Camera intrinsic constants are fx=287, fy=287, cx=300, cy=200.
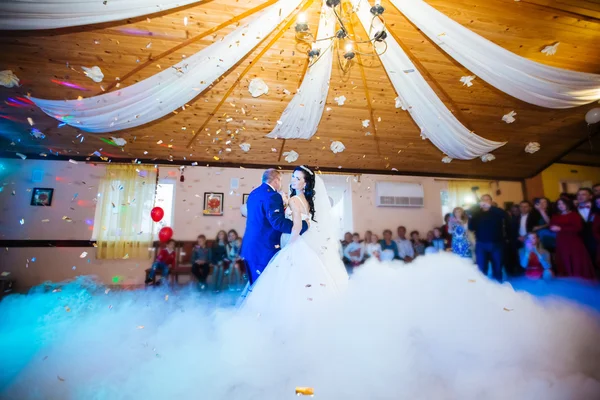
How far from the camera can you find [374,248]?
6125 millimetres

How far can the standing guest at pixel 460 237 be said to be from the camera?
15.1 feet

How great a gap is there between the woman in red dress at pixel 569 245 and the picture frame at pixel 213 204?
5725 mm

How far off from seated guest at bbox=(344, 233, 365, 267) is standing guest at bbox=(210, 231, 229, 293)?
98.2 inches

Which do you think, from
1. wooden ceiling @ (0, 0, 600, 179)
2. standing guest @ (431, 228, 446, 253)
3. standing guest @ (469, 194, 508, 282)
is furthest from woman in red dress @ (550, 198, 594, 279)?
standing guest @ (431, 228, 446, 253)

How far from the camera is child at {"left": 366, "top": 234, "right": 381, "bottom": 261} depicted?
6047 millimetres

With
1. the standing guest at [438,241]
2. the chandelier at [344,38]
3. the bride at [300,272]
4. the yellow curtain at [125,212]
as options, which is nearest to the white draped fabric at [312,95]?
the chandelier at [344,38]

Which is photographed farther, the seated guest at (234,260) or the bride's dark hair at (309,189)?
the seated guest at (234,260)

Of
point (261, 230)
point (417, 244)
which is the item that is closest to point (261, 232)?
point (261, 230)

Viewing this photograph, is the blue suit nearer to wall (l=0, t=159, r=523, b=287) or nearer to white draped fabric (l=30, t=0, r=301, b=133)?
white draped fabric (l=30, t=0, r=301, b=133)

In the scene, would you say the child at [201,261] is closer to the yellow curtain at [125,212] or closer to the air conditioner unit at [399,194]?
the yellow curtain at [125,212]

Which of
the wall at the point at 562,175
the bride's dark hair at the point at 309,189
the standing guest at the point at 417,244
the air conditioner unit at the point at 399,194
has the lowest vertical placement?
the standing guest at the point at 417,244

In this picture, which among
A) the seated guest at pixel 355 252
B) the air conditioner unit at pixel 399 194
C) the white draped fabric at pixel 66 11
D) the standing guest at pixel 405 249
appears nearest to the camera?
the white draped fabric at pixel 66 11

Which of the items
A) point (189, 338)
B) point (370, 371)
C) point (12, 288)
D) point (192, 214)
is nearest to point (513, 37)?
point (370, 371)

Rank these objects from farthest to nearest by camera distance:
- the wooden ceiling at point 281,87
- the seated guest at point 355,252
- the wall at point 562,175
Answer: the wall at point 562,175, the seated guest at point 355,252, the wooden ceiling at point 281,87
